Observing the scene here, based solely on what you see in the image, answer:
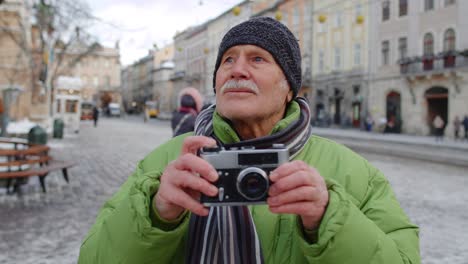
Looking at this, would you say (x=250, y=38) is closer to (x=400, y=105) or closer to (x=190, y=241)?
(x=190, y=241)

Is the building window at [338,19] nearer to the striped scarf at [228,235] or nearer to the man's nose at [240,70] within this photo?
the man's nose at [240,70]

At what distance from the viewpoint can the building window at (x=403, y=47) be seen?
103ft

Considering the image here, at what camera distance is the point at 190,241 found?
5.18 ft

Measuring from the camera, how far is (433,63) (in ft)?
93.5

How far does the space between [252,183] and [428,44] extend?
31.5 metres

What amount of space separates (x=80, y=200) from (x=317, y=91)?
35601mm

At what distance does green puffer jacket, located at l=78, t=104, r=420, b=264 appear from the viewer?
1312mm

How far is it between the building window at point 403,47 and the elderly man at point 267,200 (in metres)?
32.2

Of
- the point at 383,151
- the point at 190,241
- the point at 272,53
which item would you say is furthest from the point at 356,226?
the point at 383,151

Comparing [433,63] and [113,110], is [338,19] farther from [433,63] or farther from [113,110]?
[113,110]

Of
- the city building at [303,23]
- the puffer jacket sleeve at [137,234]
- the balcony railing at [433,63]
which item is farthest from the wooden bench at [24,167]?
the city building at [303,23]

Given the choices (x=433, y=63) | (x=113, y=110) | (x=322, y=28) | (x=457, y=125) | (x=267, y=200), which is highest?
(x=322, y=28)

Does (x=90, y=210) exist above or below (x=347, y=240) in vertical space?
below

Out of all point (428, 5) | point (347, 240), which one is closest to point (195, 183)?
point (347, 240)
